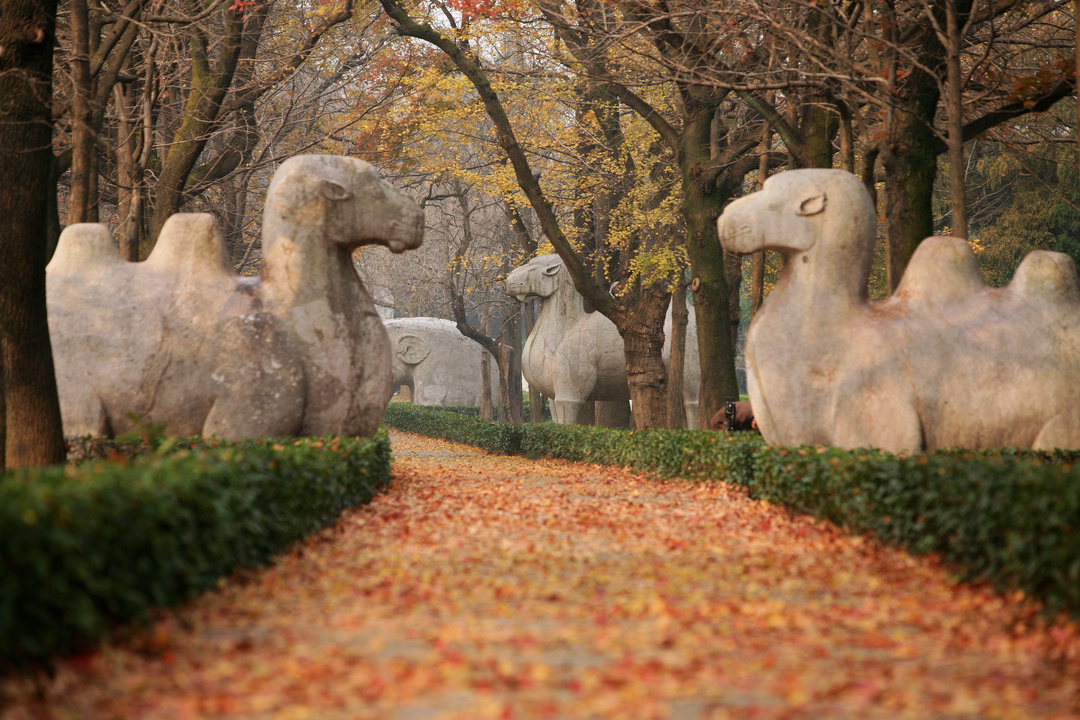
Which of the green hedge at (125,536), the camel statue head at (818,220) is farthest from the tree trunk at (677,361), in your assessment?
the green hedge at (125,536)

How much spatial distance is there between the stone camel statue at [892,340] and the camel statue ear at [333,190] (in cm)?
390

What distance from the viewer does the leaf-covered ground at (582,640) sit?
146 inches

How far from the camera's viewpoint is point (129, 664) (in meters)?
3.97

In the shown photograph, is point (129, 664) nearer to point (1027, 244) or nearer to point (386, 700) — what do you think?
point (386, 700)

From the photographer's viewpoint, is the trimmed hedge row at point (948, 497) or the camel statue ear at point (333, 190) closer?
the trimmed hedge row at point (948, 497)

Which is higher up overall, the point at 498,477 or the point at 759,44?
the point at 759,44

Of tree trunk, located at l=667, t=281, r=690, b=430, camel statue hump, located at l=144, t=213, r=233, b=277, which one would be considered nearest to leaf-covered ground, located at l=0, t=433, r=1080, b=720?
camel statue hump, located at l=144, t=213, r=233, b=277

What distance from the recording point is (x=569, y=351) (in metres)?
18.4

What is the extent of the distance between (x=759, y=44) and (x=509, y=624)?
12.0m

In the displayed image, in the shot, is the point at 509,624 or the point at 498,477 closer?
the point at 509,624

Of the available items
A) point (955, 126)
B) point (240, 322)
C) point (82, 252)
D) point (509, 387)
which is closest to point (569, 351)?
point (955, 126)

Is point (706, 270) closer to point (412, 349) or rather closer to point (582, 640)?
point (582, 640)

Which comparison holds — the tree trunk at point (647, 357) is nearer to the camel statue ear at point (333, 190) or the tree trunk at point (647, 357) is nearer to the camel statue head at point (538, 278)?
the camel statue head at point (538, 278)

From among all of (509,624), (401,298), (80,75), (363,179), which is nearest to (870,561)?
(509,624)
